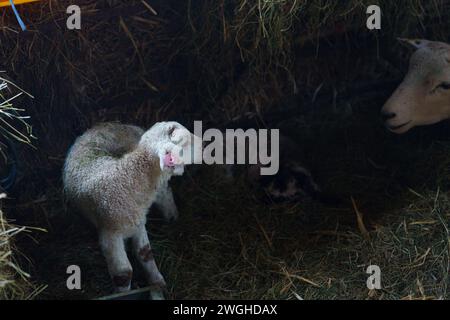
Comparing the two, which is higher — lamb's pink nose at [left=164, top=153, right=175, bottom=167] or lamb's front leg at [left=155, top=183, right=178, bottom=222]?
lamb's pink nose at [left=164, top=153, right=175, bottom=167]

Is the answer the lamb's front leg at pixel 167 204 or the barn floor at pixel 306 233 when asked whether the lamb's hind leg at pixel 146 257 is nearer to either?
the barn floor at pixel 306 233

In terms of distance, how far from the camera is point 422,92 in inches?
152

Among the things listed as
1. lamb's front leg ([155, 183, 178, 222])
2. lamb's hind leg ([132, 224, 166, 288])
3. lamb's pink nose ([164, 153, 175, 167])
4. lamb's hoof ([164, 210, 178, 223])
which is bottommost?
lamb's hind leg ([132, 224, 166, 288])

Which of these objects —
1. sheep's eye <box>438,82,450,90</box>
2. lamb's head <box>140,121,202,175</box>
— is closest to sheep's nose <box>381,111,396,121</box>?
sheep's eye <box>438,82,450,90</box>

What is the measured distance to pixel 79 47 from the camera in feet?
13.3

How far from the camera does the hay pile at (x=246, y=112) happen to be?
3.44 m

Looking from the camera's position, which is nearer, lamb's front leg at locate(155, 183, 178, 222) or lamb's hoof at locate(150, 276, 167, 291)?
lamb's hoof at locate(150, 276, 167, 291)

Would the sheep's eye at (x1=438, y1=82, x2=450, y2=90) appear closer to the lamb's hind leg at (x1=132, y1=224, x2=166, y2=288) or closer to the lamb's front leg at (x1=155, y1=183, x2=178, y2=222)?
the lamb's front leg at (x1=155, y1=183, x2=178, y2=222)

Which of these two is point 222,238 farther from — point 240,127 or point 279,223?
point 240,127

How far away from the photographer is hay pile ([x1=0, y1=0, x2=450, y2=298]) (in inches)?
135

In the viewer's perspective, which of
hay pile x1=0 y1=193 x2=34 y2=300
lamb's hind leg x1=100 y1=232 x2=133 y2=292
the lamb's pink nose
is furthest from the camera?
lamb's hind leg x1=100 y1=232 x2=133 y2=292

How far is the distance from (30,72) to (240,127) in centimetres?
154

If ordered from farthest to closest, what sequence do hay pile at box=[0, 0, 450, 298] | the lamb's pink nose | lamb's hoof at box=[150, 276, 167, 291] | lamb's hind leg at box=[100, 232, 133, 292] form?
hay pile at box=[0, 0, 450, 298] < lamb's hoof at box=[150, 276, 167, 291] < lamb's hind leg at box=[100, 232, 133, 292] < the lamb's pink nose
